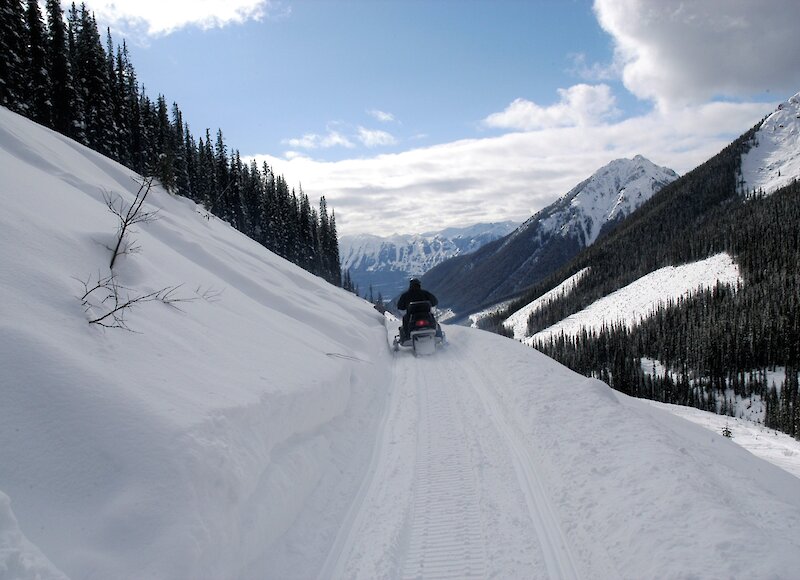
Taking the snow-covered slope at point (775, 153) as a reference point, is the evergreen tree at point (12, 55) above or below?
below

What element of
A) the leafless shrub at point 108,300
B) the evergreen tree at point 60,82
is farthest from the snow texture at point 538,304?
the leafless shrub at point 108,300

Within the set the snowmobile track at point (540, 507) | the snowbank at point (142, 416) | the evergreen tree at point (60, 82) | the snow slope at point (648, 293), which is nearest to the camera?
the snowbank at point (142, 416)

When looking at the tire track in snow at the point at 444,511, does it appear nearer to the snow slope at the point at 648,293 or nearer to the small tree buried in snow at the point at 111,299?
the small tree buried in snow at the point at 111,299

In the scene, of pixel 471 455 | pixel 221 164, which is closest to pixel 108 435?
pixel 471 455

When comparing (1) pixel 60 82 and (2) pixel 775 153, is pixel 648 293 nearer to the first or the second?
(1) pixel 60 82

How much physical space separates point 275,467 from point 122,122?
43.6 m

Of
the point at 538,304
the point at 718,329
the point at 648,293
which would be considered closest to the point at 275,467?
the point at 718,329

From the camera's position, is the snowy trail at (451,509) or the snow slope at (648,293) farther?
the snow slope at (648,293)

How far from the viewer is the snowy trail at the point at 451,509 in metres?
3.73

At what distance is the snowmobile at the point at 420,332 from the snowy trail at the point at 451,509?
239 inches

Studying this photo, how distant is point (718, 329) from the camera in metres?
49.6

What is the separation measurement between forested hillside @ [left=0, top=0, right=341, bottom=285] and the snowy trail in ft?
28.0

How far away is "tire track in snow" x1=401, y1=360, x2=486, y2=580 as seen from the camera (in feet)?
12.2

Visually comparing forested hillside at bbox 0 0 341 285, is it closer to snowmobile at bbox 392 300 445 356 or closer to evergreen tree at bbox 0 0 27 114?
evergreen tree at bbox 0 0 27 114
